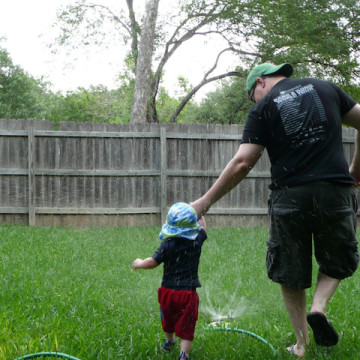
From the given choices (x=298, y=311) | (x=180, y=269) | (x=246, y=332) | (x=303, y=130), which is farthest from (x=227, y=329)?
(x=303, y=130)

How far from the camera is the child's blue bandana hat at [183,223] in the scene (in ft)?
9.57

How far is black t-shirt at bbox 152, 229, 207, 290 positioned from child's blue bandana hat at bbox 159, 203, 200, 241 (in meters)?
0.05

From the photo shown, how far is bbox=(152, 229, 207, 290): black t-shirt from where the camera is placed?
2955 millimetres

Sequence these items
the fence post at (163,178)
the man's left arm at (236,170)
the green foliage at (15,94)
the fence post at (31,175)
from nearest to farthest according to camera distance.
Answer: the man's left arm at (236,170), the fence post at (31,175), the fence post at (163,178), the green foliage at (15,94)

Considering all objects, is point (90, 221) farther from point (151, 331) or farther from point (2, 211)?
point (151, 331)

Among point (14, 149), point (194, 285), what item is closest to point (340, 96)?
point (194, 285)


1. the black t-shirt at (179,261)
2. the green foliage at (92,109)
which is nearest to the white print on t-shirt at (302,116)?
the black t-shirt at (179,261)

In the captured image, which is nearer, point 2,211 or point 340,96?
point 340,96

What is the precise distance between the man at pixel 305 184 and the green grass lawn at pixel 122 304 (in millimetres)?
529

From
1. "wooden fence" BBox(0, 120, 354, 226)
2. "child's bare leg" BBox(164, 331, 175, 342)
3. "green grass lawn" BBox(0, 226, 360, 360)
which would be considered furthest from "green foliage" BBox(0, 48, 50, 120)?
"child's bare leg" BBox(164, 331, 175, 342)

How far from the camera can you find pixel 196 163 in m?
10.2

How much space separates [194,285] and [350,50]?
16.2 metres

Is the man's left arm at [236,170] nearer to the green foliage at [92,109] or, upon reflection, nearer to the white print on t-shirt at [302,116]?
the white print on t-shirt at [302,116]

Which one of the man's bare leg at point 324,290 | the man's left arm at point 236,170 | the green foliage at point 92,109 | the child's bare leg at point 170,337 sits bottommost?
the child's bare leg at point 170,337
